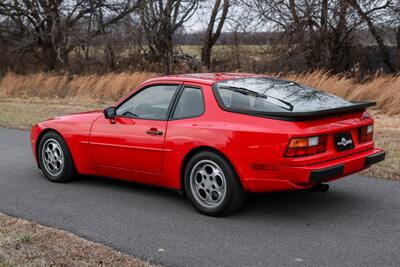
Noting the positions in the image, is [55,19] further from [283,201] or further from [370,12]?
[283,201]

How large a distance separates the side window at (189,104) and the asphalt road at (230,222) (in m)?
0.97

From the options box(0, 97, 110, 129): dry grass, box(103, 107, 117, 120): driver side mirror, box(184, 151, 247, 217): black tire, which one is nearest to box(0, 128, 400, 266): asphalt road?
box(184, 151, 247, 217): black tire

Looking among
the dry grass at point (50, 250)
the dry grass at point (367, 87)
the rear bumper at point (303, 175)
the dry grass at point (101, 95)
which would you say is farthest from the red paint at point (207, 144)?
the dry grass at point (367, 87)

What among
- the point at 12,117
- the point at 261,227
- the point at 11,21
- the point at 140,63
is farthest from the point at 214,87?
the point at 11,21

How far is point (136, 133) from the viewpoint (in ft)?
20.3

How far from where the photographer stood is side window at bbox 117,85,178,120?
6137 millimetres

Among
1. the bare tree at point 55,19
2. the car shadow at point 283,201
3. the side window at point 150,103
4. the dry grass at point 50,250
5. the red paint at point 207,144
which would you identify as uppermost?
the bare tree at point 55,19

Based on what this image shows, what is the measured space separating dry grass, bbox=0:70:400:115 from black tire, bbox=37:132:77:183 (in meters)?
9.10

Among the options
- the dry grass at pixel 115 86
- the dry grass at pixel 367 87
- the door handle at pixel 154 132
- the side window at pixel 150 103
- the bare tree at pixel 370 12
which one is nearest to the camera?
the door handle at pixel 154 132

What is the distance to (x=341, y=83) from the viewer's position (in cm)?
1592

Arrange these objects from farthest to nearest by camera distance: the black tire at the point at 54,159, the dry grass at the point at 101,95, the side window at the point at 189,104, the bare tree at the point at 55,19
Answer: the bare tree at the point at 55,19 → the dry grass at the point at 101,95 → the black tire at the point at 54,159 → the side window at the point at 189,104

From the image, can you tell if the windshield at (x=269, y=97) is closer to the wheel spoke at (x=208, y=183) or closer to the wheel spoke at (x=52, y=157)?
the wheel spoke at (x=208, y=183)

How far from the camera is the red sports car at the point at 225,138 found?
202 inches

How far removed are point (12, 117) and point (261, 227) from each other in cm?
1084
